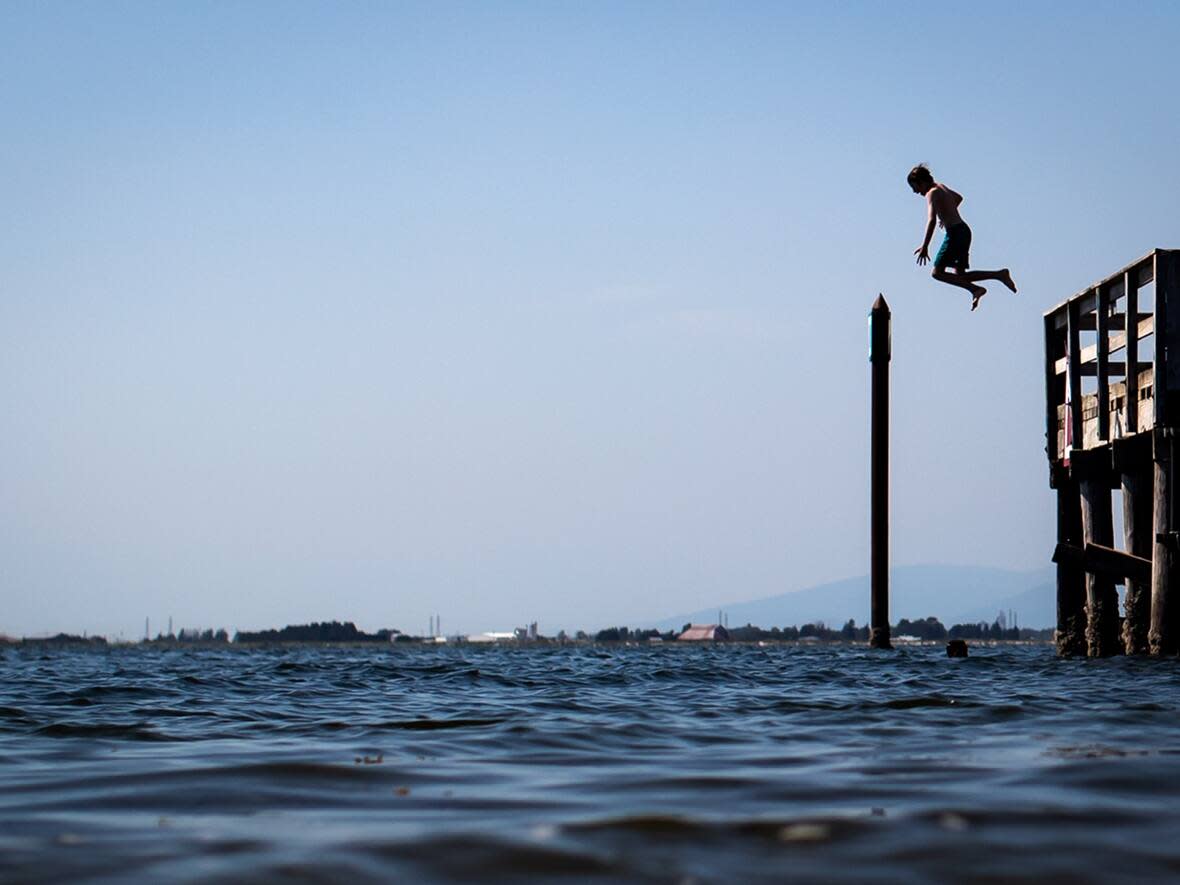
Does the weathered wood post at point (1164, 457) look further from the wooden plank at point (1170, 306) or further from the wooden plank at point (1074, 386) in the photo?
the wooden plank at point (1074, 386)

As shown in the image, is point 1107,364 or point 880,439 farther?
point 880,439

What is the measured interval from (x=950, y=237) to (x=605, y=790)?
1078 centimetres

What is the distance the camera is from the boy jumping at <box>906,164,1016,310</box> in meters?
A: 14.6

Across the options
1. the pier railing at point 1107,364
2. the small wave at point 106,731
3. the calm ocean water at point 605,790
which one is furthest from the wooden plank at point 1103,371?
the small wave at point 106,731

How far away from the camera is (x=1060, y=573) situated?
18172mm

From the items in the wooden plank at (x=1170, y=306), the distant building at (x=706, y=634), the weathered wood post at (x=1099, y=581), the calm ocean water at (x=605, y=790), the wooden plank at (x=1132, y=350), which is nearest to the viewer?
the calm ocean water at (x=605, y=790)

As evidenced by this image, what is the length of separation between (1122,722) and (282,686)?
27.4ft

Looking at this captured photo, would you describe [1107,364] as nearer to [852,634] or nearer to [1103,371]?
[1103,371]

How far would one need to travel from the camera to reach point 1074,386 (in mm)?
17375

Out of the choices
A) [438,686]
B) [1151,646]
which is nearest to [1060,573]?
[1151,646]

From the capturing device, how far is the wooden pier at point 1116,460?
14.6 metres

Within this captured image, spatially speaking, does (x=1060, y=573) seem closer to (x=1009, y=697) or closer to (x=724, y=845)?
(x=1009, y=697)

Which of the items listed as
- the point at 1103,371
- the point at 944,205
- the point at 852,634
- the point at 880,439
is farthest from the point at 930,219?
the point at 852,634

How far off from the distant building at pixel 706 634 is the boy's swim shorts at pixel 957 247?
124 meters
